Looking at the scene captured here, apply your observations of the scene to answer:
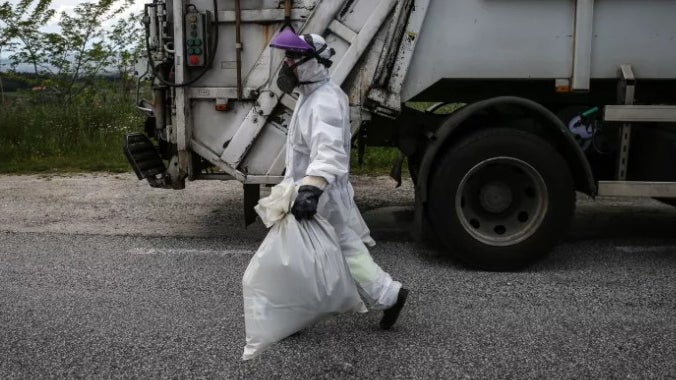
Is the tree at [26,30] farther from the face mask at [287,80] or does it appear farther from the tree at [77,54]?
the face mask at [287,80]

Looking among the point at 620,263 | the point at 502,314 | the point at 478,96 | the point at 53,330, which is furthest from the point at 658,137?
the point at 53,330

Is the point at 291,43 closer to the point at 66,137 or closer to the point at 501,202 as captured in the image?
the point at 501,202

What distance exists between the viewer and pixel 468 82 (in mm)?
5500

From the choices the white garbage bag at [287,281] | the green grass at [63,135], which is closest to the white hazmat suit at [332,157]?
the white garbage bag at [287,281]

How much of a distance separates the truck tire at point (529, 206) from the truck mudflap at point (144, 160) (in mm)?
2086

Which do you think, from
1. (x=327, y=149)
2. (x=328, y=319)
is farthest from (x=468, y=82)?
(x=328, y=319)

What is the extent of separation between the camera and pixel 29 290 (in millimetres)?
4766

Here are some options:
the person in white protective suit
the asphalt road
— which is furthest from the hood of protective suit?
the asphalt road

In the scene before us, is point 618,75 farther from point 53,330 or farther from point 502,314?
point 53,330

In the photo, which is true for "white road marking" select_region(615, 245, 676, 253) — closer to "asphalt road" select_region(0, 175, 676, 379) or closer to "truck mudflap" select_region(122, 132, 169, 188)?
"asphalt road" select_region(0, 175, 676, 379)

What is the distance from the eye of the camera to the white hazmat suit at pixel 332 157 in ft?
12.4

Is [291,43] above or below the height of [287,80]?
above

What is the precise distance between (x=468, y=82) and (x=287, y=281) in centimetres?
253

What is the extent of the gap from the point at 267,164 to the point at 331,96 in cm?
164
